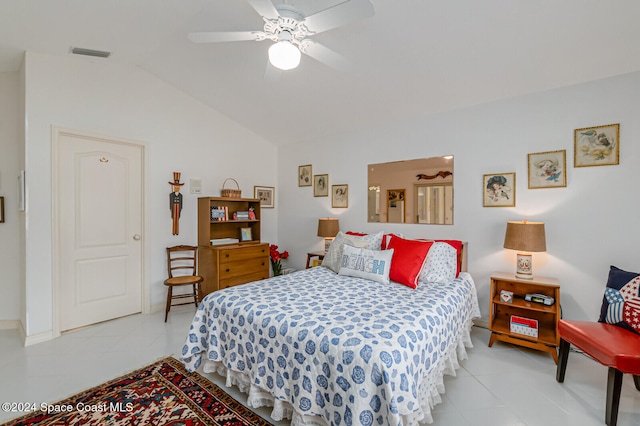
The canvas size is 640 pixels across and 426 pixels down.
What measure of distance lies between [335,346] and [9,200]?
12.8 feet

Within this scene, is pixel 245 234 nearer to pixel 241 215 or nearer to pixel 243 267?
pixel 241 215

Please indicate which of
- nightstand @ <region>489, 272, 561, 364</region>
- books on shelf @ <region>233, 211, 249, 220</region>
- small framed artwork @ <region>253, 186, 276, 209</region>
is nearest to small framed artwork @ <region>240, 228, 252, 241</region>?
books on shelf @ <region>233, 211, 249, 220</region>

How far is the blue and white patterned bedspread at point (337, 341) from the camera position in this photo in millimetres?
1369

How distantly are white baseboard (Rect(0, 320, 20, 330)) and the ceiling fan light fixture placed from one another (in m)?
3.90

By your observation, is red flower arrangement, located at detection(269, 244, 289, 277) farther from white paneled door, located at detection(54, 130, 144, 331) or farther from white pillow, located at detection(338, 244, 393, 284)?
white pillow, located at detection(338, 244, 393, 284)

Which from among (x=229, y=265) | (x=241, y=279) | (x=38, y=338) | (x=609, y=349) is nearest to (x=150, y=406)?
(x=38, y=338)

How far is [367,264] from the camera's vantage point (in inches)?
106

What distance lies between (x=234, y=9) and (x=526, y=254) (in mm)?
3403

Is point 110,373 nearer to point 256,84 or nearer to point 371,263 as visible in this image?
point 371,263

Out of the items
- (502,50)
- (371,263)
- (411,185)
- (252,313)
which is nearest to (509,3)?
(502,50)

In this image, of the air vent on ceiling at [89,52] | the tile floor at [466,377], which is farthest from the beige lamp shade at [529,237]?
the air vent on ceiling at [89,52]

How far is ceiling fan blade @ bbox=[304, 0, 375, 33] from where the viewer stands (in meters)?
1.56

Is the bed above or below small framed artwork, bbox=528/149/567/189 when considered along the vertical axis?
below

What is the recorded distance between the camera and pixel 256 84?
11.3ft
